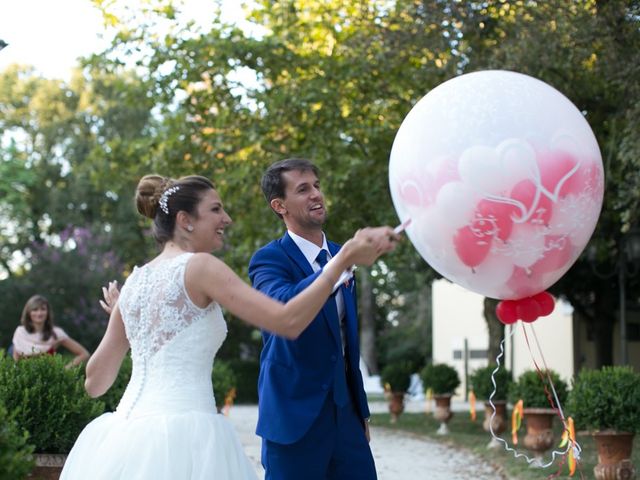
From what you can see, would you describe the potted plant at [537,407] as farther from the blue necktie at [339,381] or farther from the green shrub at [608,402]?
the blue necktie at [339,381]

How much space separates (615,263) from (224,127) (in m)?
8.71

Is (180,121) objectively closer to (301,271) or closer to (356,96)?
(356,96)

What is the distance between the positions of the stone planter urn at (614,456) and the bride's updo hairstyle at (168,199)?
20.9ft

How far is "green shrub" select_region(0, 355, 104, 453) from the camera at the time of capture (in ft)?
22.4

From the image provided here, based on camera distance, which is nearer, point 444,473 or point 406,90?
point 444,473

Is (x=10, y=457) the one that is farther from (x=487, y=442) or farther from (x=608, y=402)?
(x=487, y=442)

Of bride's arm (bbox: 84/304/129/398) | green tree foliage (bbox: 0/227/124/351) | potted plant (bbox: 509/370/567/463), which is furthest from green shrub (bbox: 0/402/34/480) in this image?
green tree foliage (bbox: 0/227/124/351)

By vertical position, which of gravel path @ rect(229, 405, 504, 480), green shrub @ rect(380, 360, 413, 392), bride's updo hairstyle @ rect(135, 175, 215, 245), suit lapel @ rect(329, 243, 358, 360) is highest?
bride's updo hairstyle @ rect(135, 175, 215, 245)

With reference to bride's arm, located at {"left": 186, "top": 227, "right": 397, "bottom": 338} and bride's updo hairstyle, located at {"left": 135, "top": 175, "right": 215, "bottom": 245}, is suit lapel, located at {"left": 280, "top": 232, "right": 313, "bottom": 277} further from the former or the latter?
bride's arm, located at {"left": 186, "top": 227, "right": 397, "bottom": 338}

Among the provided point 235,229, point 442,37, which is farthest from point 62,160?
point 442,37

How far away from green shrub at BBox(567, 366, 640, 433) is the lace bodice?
6273mm

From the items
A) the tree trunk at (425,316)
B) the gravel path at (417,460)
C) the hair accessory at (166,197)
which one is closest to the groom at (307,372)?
the hair accessory at (166,197)

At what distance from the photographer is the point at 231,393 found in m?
15.8

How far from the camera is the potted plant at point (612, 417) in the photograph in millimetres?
8984
